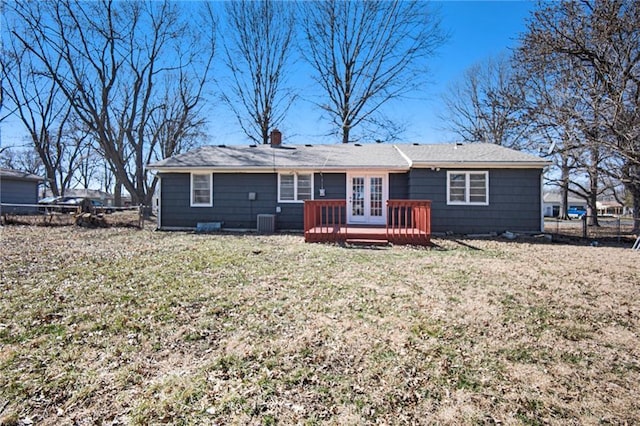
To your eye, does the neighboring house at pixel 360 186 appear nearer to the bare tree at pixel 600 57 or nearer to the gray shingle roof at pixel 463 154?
the gray shingle roof at pixel 463 154

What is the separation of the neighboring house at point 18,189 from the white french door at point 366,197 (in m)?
21.2

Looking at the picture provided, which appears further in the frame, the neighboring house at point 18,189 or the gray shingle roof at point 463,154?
the neighboring house at point 18,189

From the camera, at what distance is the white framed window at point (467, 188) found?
10.6 m

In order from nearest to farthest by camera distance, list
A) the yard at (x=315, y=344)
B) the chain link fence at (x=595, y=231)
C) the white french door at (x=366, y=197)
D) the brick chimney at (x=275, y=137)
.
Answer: the yard at (x=315, y=344) < the white french door at (x=366, y=197) < the chain link fence at (x=595, y=231) < the brick chimney at (x=275, y=137)

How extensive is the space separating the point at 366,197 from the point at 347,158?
72.2 inches

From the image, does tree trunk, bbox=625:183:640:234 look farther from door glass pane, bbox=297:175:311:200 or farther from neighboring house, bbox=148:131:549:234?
door glass pane, bbox=297:175:311:200

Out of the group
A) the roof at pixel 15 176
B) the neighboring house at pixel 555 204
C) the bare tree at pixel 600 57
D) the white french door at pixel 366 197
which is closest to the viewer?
the bare tree at pixel 600 57

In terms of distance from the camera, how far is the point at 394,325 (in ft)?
11.4

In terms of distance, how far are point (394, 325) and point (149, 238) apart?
8.69 m

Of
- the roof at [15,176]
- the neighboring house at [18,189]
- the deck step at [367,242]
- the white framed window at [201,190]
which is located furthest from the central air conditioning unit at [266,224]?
the roof at [15,176]

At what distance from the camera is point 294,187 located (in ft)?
37.7

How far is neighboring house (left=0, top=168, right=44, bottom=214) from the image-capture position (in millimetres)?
20281

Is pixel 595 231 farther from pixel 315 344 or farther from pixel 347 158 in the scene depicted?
pixel 315 344

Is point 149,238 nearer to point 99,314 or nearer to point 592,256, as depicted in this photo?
point 99,314
